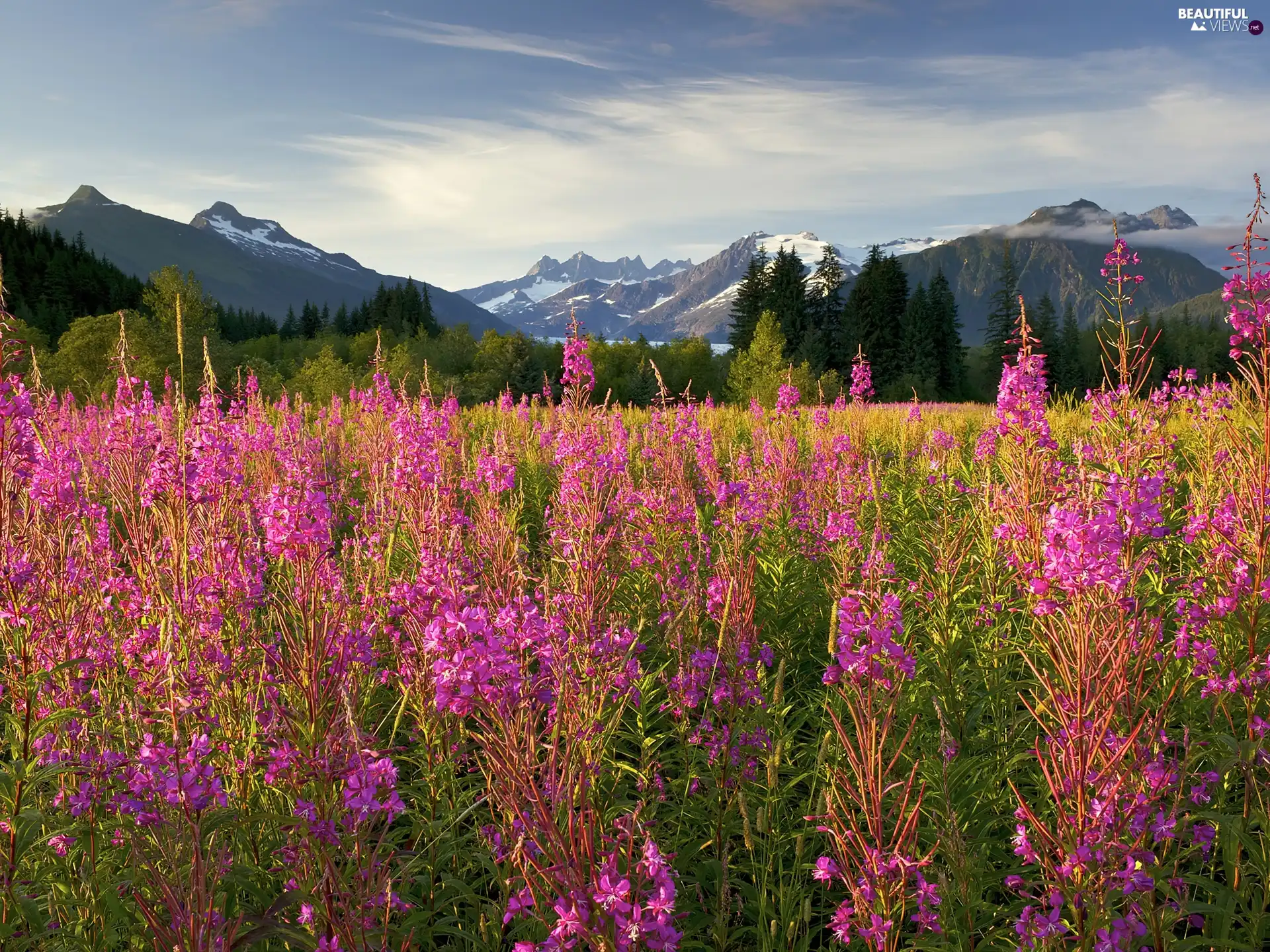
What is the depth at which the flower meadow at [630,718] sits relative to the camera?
192 cm

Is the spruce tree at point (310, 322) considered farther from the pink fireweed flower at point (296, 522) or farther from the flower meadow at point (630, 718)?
the pink fireweed flower at point (296, 522)

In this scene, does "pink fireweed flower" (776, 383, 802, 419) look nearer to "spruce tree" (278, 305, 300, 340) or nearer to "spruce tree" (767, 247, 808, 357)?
"spruce tree" (767, 247, 808, 357)

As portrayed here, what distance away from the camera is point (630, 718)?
3.74 m

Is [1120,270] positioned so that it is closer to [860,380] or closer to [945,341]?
[860,380]

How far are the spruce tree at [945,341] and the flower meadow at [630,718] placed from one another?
216ft

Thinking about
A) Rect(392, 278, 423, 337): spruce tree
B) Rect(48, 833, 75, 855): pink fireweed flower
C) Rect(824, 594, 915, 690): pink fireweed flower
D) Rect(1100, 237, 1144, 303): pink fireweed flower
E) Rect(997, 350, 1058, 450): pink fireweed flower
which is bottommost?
Rect(48, 833, 75, 855): pink fireweed flower

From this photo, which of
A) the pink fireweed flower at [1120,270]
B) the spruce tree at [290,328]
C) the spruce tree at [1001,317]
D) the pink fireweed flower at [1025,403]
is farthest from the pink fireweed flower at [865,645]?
the spruce tree at [290,328]

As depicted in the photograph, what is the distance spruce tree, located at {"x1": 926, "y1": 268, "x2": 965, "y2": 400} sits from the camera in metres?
65.9

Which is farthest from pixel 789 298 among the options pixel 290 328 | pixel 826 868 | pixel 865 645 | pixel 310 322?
pixel 290 328

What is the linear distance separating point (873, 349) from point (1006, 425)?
66.1 metres

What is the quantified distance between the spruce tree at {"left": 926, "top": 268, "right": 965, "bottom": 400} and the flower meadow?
2591 inches

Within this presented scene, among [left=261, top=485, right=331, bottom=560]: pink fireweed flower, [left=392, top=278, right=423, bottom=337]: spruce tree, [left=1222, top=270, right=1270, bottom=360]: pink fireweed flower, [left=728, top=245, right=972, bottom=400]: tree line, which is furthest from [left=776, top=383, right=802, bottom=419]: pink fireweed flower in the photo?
[left=392, top=278, right=423, bottom=337]: spruce tree

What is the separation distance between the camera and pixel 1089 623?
204 centimetres

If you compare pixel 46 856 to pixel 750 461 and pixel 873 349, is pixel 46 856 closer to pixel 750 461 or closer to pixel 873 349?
pixel 750 461
